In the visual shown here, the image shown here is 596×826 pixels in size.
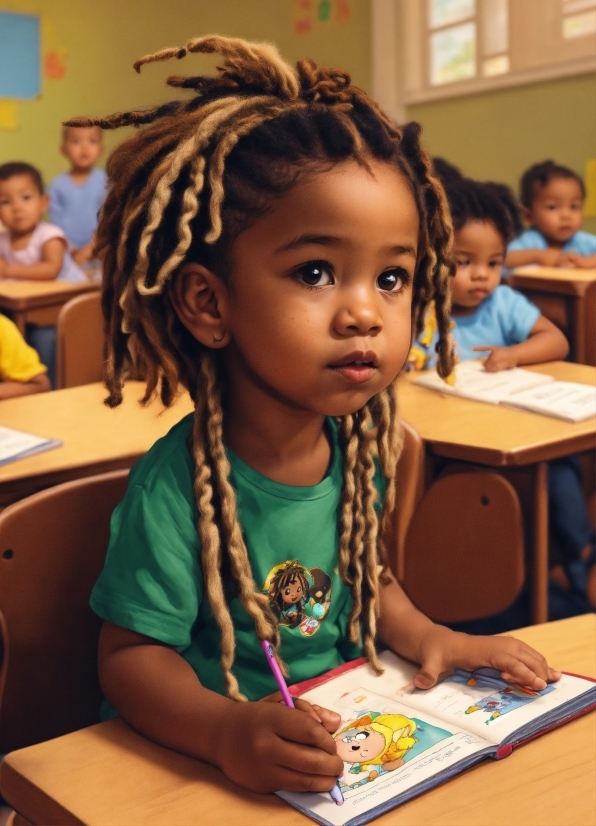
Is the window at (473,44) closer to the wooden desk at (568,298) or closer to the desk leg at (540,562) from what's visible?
the wooden desk at (568,298)

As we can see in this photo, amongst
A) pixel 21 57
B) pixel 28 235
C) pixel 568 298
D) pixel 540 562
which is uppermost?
pixel 21 57

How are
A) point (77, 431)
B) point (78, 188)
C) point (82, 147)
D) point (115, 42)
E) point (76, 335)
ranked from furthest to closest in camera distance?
point (78, 188)
point (82, 147)
point (115, 42)
point (76, 335)
point (77, 431)

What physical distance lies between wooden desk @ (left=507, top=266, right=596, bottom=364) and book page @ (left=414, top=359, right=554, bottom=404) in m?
0.40

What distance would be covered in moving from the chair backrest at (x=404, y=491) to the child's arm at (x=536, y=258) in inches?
80.8

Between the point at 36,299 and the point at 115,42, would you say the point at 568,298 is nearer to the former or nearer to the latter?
the point at 115,42

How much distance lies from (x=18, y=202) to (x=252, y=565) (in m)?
3.12

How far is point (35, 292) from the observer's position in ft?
10.0

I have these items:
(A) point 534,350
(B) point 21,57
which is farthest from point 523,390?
(B) point 21,57

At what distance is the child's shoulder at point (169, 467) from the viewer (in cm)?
78

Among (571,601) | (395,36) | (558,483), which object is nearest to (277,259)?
(558,483)

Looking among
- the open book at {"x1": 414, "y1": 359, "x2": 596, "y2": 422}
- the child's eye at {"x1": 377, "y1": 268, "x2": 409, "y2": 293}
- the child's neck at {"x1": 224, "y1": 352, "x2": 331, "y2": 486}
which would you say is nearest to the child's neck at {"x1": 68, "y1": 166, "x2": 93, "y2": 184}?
the open book at {"x1": 414, "y1": 359, "x2": 596, "y2": 422}

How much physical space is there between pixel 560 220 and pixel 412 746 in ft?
9.25

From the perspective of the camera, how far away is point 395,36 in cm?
298

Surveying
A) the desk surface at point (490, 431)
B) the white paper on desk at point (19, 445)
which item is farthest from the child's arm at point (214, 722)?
the desk surface at point (490, 431)
